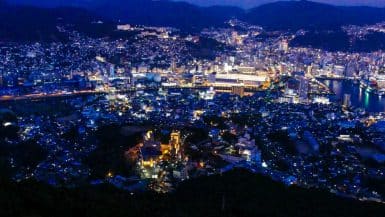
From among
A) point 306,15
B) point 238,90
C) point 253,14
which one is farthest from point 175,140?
point 253,14

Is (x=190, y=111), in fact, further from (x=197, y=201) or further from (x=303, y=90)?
(x=197, y=201)

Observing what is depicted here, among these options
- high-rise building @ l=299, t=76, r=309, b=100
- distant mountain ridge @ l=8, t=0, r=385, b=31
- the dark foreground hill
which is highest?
distant mountain ridge @ l=8, t=0, r=385, b=31

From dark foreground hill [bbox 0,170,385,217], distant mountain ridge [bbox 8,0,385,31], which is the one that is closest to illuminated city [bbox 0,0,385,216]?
dark foreground hill [bbox 0,170,385,217]

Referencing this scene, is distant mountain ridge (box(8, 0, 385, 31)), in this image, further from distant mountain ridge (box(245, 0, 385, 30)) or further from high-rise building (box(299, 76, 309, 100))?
high-rise building (box(299, 76, 309, 100))

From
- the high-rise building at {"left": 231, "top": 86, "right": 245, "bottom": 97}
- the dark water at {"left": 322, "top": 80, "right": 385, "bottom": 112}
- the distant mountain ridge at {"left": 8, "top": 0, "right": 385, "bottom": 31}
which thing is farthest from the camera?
the distant mountain ridge at {"left": 8, "top": 0, "right": 385, "bottom": 31}

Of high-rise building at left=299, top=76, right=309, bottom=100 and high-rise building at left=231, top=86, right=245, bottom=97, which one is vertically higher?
high-rise building at left=299, top=76, right=309, bottom=100

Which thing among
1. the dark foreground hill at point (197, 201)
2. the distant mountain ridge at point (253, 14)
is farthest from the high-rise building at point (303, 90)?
the distant mountain ridge at point (253, 14)

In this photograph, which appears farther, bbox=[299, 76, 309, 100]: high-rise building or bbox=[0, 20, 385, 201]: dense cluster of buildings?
bbox=[299, 76, 309, 100]: high-rise building

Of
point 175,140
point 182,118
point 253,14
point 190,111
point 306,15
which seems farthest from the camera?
point 253,14
